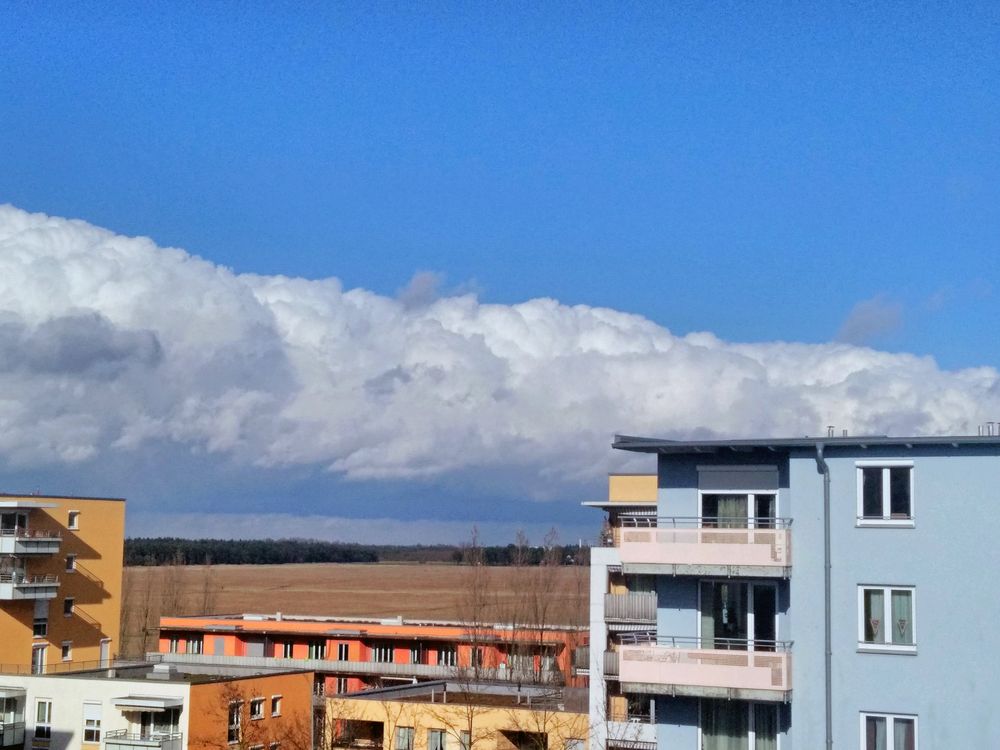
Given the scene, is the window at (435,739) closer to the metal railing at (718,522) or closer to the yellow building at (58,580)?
the metal railing at (718,522)

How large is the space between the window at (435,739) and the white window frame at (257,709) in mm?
10037

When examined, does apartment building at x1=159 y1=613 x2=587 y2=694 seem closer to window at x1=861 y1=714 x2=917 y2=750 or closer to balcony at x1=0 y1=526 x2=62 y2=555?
balcony at x1=0 y1=526 x2=62 y2=555

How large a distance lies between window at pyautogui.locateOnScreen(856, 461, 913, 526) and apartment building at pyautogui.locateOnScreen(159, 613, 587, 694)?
54375 mm

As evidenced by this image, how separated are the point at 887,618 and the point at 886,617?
3cm

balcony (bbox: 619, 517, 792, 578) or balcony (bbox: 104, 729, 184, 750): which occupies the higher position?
balcony (bbox: 619, 517, 792, 578)

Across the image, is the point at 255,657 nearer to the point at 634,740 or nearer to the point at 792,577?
the point at 634,740

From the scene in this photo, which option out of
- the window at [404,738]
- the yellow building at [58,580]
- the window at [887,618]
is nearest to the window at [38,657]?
the yellow building at [58,580]

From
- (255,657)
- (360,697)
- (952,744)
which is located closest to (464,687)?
(360,697)

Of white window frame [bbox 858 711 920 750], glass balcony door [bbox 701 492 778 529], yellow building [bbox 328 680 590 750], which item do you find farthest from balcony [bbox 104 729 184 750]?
white window frame [bbox 858 711 920 750]

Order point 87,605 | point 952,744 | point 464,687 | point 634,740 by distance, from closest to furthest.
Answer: point 952,744, point 634,740, point 464,687, point 87,605

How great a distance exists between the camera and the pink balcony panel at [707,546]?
92.9 feet

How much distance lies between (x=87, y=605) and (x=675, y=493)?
162ft

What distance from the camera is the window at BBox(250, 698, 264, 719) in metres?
53.2

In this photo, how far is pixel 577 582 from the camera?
114000 millimetres
